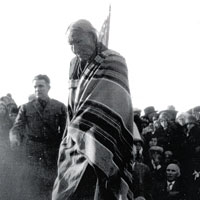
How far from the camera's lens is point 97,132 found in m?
4.09

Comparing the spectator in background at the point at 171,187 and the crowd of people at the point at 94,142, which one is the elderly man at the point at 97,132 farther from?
the spectator in background at the point at 171,187

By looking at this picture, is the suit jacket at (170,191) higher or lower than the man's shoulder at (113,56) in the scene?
higher

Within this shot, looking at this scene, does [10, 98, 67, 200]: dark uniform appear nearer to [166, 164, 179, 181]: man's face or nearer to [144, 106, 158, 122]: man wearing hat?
[166, 164, 179, 181]: man's face

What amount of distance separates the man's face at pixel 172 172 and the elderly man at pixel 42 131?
1846mm

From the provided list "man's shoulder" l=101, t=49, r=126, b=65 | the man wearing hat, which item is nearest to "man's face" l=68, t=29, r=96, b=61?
"man's shoulder" l=101, t=49, r=126, b=65

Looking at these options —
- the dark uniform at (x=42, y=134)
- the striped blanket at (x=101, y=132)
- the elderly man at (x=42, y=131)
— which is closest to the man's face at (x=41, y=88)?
the elderly man at (x=42, y=131)

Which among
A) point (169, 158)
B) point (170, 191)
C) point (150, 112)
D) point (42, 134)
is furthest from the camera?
point (150, 112)

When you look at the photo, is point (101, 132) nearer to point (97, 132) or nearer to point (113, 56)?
point (97, 132)

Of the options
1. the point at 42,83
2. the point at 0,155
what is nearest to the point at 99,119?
the point at 42,83

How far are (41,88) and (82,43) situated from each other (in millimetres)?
4367

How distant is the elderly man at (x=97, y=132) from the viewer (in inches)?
Answer: 160

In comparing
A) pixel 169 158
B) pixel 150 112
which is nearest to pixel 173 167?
pixel 169 158

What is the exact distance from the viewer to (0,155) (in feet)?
36.0

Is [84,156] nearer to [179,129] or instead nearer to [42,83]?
[42,83]
